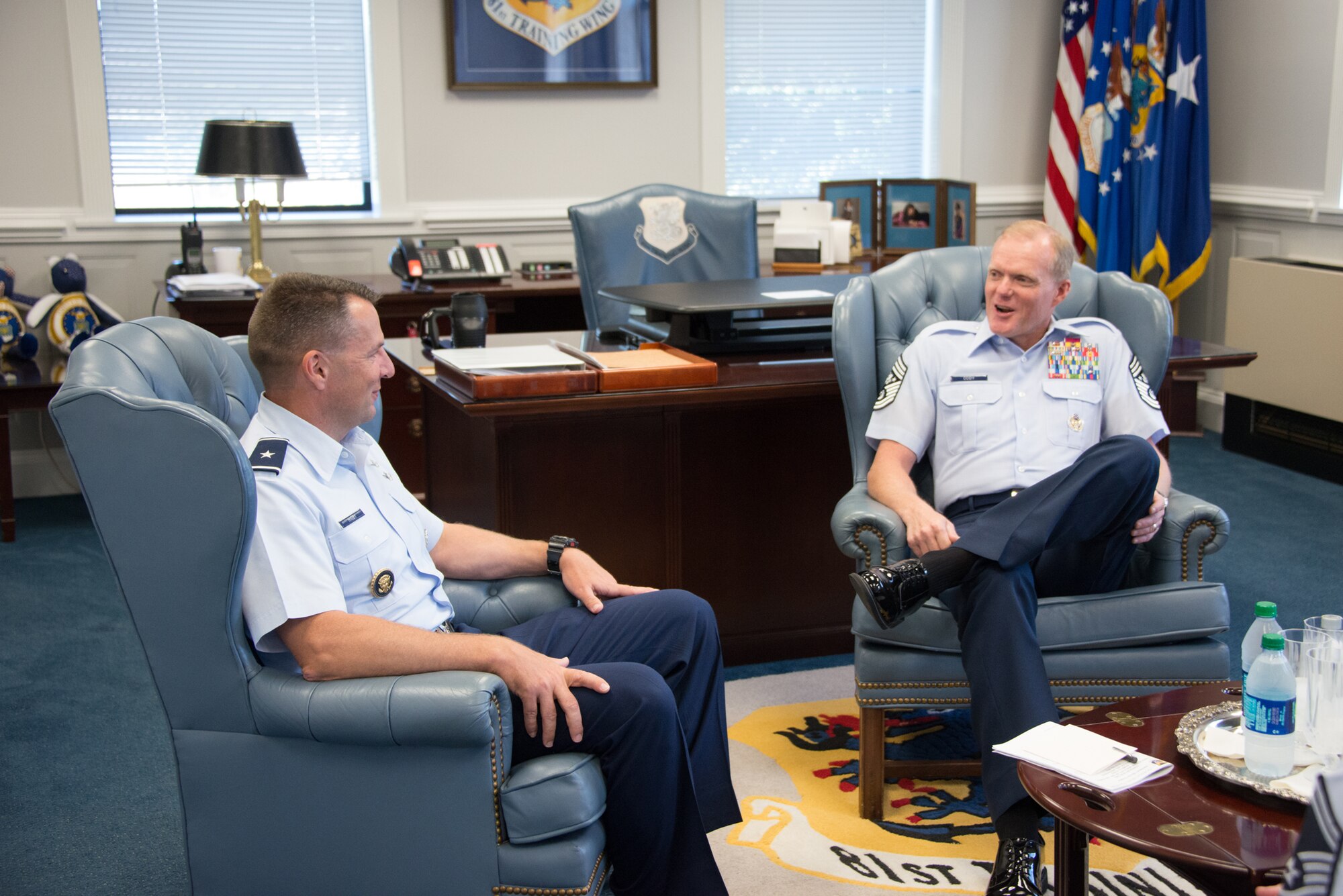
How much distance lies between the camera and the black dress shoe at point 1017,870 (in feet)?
6.37

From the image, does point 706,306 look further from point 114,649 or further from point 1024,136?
point 1024,136

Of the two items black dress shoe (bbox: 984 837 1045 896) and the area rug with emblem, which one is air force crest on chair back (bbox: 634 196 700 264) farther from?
black dress shoe (bbox: 984 837 1045 896)

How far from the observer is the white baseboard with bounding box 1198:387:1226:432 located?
18.3ft

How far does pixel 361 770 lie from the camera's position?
171cm

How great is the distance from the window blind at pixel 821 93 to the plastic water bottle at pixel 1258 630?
13.9ft

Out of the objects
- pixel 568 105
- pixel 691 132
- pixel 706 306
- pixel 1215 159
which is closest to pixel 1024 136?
pixel 1215 159

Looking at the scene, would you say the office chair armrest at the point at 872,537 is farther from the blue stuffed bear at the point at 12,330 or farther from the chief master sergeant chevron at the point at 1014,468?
the blue stuffed bear at the point at 12,330

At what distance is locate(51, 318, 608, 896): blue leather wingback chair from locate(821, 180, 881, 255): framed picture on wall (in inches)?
146

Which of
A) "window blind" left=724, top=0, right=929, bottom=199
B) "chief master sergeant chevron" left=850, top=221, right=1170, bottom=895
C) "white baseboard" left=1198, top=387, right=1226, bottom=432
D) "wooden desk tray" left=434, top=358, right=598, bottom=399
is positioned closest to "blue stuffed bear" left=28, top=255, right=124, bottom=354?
"wooden desk tray" left=434, top=358, right=598, bottom=399

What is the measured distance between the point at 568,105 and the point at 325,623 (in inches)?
156

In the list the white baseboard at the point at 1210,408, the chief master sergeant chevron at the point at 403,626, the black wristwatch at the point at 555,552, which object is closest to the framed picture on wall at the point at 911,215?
the white baseboard at the point at 1210,408

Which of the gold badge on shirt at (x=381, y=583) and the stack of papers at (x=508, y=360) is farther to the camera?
the stack of papers at (x=508, y=360)

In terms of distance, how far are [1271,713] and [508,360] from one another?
1784 mm

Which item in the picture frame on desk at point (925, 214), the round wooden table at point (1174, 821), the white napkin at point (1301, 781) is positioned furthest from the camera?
the picture frame on desk at point (925, 214)
